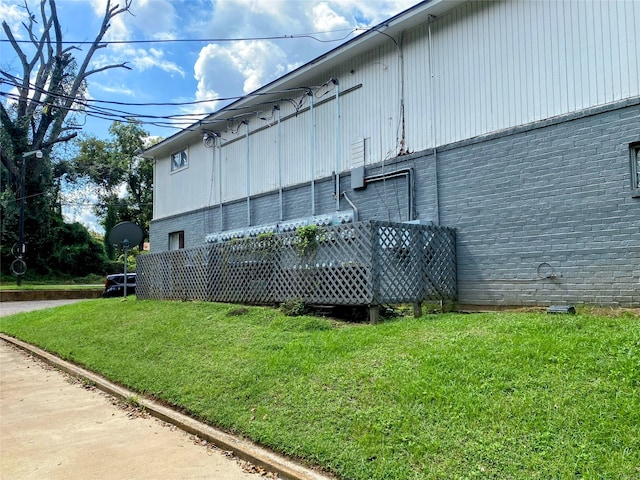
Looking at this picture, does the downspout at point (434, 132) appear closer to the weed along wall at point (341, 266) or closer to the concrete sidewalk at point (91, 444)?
the weed along wall at point (341, 266)

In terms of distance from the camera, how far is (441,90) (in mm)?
9109

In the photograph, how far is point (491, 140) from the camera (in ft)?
27.0

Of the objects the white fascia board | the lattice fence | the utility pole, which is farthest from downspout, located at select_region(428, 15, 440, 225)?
the utility pole

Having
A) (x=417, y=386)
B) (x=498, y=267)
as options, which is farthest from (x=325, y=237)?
(x=417, y=386)

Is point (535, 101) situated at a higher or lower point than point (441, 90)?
lower

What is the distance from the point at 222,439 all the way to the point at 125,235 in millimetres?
10187

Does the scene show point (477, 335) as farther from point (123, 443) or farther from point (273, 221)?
point (273, 221)

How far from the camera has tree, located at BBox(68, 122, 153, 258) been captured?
134ft

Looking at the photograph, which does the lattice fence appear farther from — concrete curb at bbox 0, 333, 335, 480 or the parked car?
the parked car

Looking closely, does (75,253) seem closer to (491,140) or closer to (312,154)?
(312,154)

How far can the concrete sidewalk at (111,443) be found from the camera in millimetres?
3764

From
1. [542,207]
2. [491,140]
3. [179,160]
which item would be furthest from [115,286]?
[542,207]

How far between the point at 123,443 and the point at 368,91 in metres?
8.40

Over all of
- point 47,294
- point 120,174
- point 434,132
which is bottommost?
point 47,294
